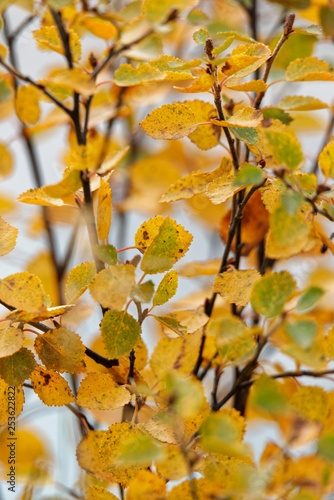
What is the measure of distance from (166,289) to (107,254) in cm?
6

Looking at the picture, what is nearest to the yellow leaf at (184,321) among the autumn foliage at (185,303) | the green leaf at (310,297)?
the autumn foliage at (185,303)

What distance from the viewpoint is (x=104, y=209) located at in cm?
40

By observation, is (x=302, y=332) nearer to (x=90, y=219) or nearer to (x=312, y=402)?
(x=312, y=402)

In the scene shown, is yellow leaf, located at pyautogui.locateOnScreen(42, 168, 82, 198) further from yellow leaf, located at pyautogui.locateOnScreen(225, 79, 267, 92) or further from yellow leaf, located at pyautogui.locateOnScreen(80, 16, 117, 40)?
yellow leaf, located at pyautogui.locateOnScreen(80, 16, 117, 40)

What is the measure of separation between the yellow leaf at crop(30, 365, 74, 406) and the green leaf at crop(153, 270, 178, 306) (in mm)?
89

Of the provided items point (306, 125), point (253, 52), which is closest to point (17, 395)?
point (253, 52)

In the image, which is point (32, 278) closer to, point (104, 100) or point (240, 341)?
point (240, 341)

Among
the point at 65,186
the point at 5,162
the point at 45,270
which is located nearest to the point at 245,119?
the point at 65,186

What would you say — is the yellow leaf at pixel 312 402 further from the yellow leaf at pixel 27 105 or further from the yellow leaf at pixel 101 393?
the yellow leaf at pixel 27 105

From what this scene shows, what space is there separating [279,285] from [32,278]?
0.16m

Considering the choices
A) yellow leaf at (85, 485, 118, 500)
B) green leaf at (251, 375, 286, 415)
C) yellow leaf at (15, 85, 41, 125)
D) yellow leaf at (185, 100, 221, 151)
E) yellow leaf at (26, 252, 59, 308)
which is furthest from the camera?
yellow leaf at (26, 252, 59, 308)

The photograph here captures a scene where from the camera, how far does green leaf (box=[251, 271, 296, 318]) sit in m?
0.34

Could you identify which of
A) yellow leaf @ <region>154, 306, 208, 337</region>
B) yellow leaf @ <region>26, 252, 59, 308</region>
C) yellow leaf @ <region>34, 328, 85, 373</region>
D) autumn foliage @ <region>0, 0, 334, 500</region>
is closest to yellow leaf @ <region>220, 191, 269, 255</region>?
autumn foliage @ <region>0, 0, 334, 500</region>

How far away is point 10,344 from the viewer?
1.19 feet
